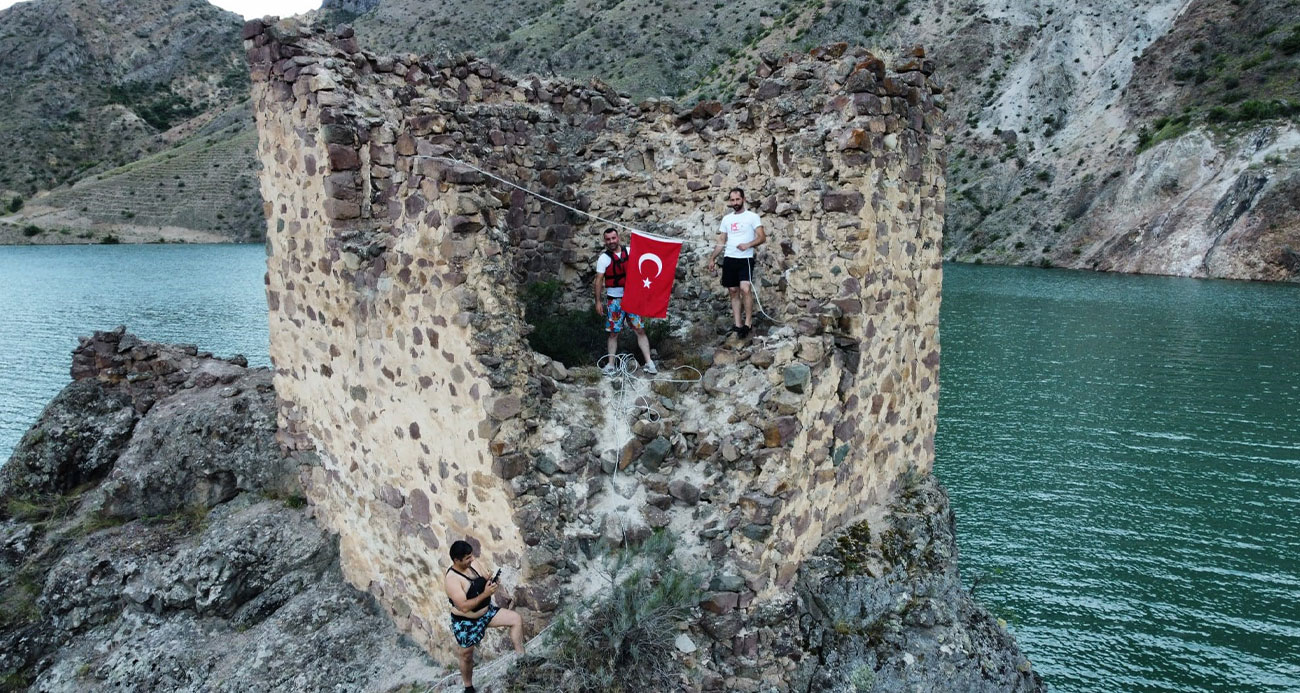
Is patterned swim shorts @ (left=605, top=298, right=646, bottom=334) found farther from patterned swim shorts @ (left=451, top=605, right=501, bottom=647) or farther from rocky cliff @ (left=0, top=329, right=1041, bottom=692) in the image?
patterned swim shorts @ (left=451, top=605, right=501, bottom=647)

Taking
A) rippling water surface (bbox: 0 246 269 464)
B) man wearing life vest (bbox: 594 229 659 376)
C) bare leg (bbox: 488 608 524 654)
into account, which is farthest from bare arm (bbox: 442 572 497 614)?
rippling water surface (bbox: 0 246 269 464)

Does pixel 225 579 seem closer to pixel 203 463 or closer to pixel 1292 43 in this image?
pixel 203 463

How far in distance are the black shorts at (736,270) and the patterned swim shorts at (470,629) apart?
403 centimetres

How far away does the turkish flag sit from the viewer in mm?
8398

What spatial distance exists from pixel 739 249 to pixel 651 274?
917mm

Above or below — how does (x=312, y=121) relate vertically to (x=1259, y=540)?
above

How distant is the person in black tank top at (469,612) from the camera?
5.95m

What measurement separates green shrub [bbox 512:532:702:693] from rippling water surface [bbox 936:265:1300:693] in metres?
7.19

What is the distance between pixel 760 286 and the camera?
870cm

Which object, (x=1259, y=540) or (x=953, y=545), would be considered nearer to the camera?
(x=953, y=545)

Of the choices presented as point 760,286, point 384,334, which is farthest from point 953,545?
point 384,334

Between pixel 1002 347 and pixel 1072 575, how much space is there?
1657cm

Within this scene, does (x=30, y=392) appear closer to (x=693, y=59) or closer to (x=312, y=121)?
(x=312, y=121)

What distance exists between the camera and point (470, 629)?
603 cm
